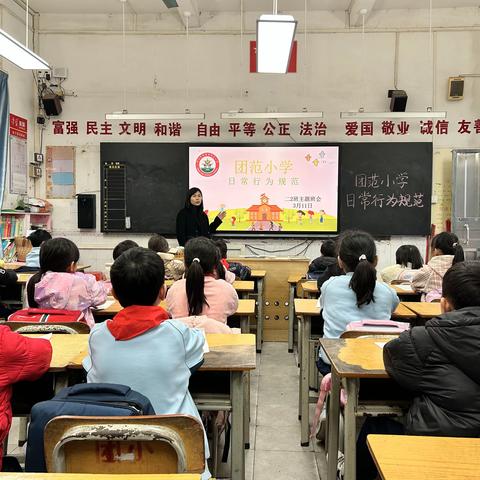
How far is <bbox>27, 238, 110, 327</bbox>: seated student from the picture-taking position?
2521 millimetres

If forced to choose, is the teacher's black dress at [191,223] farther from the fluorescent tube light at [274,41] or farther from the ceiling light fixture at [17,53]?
the ceiling light fixture at [17,53]

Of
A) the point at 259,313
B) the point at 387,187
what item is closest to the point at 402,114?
the point at 387,187

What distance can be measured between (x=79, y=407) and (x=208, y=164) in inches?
218

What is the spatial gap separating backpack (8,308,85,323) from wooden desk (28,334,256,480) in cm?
28

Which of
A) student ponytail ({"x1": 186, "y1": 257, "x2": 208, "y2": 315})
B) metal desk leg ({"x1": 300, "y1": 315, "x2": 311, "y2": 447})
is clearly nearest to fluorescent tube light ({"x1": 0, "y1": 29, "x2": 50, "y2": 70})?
student ponytail ({"x1": 186, "y1": 257, "x2": 208, "y2": 315})

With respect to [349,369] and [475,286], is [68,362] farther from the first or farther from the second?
[475,286]

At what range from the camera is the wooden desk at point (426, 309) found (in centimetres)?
272

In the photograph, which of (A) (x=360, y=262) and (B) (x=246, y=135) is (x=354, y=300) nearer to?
(A) (x=360, y=262)


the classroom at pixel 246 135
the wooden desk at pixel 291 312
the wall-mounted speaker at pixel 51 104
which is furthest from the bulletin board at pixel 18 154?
the wooden desk at pixel 291 312

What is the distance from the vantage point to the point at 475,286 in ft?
4.92

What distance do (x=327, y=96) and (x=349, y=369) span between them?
17.7ft

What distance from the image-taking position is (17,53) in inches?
165

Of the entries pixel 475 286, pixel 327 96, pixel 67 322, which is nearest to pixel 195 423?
pixel 475 286

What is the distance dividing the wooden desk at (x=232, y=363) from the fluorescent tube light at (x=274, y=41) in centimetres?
244
